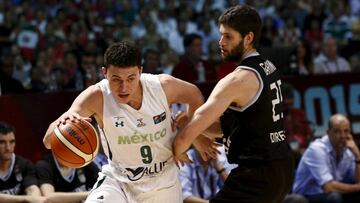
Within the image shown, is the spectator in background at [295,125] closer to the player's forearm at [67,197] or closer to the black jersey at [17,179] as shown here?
the player's forearm at [67,197]

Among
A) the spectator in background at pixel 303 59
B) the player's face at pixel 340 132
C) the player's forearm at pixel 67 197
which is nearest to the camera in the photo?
the player's forearm at pixel 67 197

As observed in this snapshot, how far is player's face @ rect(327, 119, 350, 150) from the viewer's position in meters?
9.28

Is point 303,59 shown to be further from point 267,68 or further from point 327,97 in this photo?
point 267,68

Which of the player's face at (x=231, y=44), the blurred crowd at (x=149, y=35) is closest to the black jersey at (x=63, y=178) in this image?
the blurred crowd at (x=149, y=35)

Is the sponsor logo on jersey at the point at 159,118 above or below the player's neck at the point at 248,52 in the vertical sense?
Answer: below

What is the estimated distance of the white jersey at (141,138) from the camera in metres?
5.82

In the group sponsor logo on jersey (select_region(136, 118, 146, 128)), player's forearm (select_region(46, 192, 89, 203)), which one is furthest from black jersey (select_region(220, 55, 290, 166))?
player's forearm (select_region(46, 192, 89, 203))

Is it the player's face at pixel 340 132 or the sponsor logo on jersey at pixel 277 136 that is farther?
the player's face at pixel 340 132

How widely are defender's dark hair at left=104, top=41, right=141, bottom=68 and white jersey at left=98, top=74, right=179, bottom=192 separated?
32 cm

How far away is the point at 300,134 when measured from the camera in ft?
33.9

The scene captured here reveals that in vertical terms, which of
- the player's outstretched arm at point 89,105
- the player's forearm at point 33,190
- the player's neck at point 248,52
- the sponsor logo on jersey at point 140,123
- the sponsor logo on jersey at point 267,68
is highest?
the player's neck at point 248,52

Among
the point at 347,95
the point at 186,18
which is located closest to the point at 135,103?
the point at 347,95

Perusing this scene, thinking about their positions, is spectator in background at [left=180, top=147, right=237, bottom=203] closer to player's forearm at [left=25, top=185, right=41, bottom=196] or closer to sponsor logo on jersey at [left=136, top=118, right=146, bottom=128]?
player's forearm at [left=25, top=185, right=41, bottom=196]

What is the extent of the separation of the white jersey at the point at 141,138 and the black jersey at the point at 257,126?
0.55 m
